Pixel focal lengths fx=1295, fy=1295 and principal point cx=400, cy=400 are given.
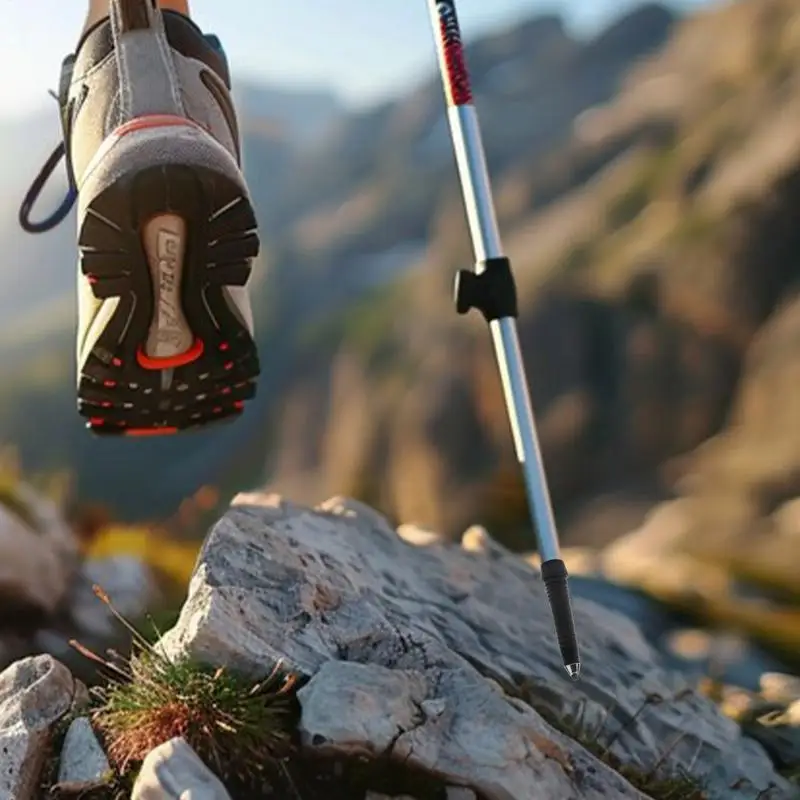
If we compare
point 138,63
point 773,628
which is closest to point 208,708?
point 138,63

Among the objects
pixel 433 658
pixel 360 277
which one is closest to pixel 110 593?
pixel 433 658

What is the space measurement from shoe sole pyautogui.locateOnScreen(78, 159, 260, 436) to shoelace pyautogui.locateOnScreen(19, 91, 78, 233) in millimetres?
724

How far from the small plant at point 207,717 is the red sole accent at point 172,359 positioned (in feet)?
2.96

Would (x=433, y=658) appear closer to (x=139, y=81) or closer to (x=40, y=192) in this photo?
(x=139, y=81)

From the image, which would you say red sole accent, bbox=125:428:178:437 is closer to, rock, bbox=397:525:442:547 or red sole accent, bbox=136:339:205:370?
red sole accent, bbox=136:339:205:370

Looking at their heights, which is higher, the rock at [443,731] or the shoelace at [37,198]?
the shoelace at [37,198]

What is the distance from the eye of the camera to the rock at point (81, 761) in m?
3.05

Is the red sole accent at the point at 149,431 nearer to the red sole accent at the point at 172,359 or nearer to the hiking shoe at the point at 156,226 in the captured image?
the hiking shoe at the point at 156,226

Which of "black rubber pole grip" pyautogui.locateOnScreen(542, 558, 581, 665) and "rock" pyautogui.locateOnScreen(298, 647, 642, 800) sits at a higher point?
"black rubber pole grip" pyautogui.locateOnScreen(542, 558, 581, 665)

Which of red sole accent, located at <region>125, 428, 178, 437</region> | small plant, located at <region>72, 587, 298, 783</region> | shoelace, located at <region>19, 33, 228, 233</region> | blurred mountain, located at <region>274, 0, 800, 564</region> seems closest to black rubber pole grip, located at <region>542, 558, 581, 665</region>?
small plant, located at <region>72, 587, 298, 783</region>

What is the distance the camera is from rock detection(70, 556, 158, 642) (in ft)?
18.9

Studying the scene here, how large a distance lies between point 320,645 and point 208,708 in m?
0.44

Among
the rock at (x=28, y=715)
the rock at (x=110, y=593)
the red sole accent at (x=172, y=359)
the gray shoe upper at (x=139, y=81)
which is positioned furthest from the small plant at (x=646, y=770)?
the rock at (x=110, y=593)

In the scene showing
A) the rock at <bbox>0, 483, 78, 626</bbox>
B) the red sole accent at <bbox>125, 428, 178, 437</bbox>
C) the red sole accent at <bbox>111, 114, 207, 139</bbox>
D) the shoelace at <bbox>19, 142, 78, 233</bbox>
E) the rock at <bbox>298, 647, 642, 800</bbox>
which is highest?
the shoelace at <bbox>19, 142, 78, 233</bbox>
